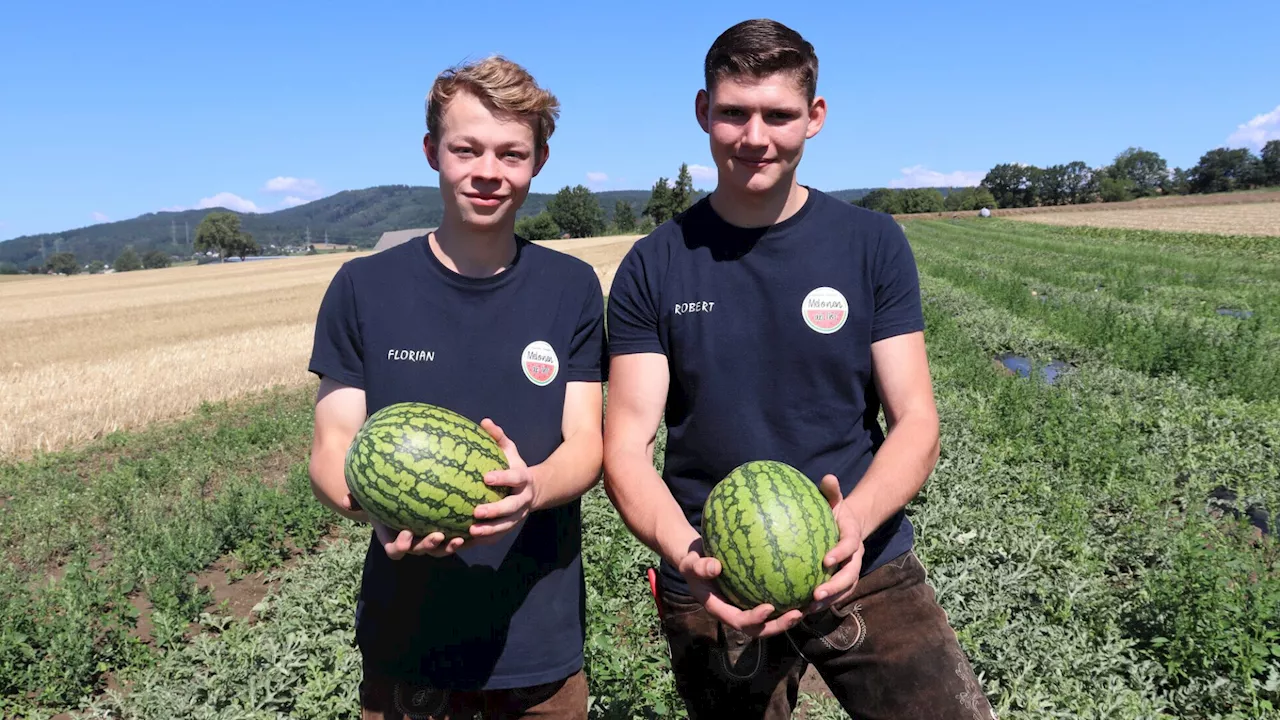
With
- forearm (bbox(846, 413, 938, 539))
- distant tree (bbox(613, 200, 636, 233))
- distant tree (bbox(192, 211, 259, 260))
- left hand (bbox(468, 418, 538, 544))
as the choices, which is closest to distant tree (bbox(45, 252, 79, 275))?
distant tree (bbox(192, 211, 259, 260))

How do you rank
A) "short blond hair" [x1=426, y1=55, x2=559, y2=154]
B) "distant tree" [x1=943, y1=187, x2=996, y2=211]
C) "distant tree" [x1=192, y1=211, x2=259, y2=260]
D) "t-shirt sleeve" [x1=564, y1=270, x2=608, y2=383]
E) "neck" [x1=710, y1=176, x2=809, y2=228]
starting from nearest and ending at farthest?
"short blond hair" [x1=426, y1=55, x2=559, y2=154] → "neck" [x1=710, y1=176, x2=809, y2=228] → "t-shirt sleeve" [x1=564, y1=270, x2=608, y2=383] → "distant tree" [x1=192, y1=211, x2=259, y2=260] → "distant tree" [x1=943, y1=187, x2=996, y2=211]

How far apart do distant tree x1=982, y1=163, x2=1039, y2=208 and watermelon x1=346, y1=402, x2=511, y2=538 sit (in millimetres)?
149498

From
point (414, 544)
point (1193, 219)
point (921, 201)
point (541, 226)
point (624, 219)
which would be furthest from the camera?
point (921, 201)

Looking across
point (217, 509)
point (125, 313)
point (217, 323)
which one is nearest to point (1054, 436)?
point (217, 509)

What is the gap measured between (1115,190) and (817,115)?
465 feet

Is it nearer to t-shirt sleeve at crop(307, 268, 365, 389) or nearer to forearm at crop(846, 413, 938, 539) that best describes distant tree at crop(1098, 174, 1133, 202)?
forearm at crop(846, 413, 938, 539)

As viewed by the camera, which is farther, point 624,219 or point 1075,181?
point 1075,181

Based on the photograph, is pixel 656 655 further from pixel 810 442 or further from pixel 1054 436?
pixel 1054 436

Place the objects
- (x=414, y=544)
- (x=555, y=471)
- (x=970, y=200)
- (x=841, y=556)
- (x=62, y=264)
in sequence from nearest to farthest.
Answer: (x=841, y=556) < (x=414, y=544) < (x=555, y=471) < (x=62, y=264) < (x=970, y=200)

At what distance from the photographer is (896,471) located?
2.53 m

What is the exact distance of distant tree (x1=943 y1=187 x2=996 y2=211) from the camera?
125 meters

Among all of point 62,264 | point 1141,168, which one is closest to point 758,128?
point 62,264

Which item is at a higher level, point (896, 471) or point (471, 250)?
point (471, 250)

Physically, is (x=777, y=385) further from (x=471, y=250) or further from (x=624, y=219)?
(x=624, y=219)
